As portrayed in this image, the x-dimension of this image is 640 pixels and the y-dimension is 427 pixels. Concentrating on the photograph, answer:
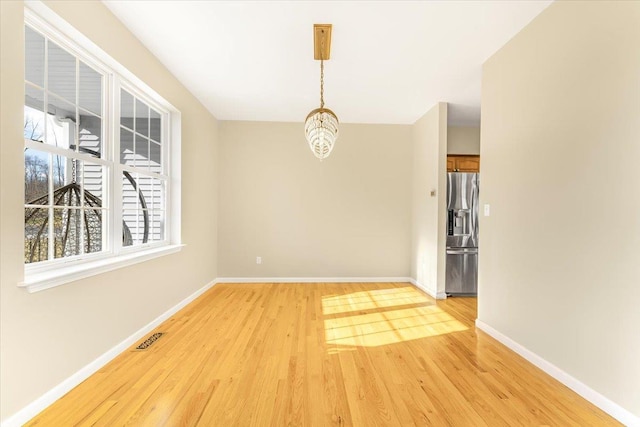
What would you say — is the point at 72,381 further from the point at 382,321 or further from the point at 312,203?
the point at 312,203

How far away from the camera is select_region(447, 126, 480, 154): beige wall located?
5.20 m

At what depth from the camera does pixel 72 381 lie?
203 cm

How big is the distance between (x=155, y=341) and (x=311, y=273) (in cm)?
288

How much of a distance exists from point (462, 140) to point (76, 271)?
5.43 meters

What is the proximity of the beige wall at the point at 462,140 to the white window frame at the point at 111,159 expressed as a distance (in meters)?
4.25

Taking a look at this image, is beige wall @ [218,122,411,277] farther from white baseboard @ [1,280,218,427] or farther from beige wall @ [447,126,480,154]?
white baseboard @ [1,280,218,427]

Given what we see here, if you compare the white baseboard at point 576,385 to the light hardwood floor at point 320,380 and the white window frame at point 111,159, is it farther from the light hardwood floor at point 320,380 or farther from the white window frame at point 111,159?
the white window frame at point 111,159

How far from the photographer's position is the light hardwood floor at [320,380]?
Answer: 1766 millimetres

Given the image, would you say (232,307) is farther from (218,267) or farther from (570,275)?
(570,275)

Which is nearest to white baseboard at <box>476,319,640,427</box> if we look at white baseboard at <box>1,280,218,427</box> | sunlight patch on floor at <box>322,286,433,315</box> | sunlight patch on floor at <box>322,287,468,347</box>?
sunlight patch on floor at <box>322,287,468,347</box>

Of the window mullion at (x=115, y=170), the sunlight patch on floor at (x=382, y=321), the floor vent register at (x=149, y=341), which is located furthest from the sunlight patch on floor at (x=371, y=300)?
the window mullion at (x=115, y=170)

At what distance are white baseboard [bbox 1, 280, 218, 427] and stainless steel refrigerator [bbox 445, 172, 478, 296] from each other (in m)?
3.90

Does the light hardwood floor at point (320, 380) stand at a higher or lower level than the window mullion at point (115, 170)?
lower

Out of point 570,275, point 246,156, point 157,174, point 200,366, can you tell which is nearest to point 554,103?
point 570,275
